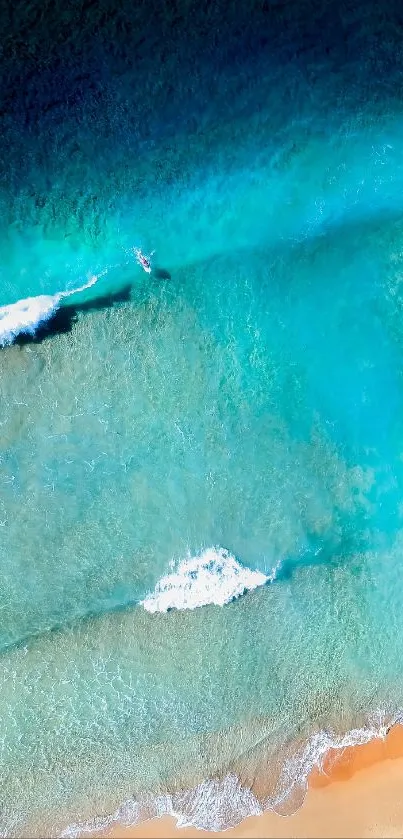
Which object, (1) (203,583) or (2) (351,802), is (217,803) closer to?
(2) (351,802)

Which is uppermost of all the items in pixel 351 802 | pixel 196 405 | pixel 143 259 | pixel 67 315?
pixel 143 259

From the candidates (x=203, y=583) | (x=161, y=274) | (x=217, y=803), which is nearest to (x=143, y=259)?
(x=161, y=274)

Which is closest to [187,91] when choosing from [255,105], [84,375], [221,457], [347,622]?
[255,105]

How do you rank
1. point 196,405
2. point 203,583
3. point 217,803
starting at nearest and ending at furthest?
point 217,803 < point 203,583 < point 196,405

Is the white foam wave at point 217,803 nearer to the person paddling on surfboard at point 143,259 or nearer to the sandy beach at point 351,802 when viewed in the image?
the sandy beach at point 351,802

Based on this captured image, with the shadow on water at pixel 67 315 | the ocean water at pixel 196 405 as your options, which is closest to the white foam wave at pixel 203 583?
the ocean water at pixel 196 405
